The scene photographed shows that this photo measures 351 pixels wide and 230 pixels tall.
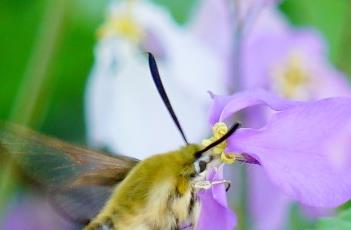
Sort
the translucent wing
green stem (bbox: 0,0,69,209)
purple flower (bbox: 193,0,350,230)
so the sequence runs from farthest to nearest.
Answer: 1. purple flower (bbox: 193,0,350,230)
2. green stem (bbox: 0,0,69,209)
3. the translucent wing

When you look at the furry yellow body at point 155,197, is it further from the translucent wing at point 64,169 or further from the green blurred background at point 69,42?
the green blurred background at point 69,42

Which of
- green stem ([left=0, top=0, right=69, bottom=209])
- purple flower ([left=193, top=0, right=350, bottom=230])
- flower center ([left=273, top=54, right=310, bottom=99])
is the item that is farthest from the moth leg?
flower center ([left=273, top=54, right=310, bottom=99])

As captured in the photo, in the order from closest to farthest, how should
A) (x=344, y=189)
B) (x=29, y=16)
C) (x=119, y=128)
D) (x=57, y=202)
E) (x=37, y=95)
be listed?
1. (x=344, y=189)
2. (x=57, y=202)
3. (x=37, y=95)
4. (x=119, y=128)
5. (x=29, y=16)

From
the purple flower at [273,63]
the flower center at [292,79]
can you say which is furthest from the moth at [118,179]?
the flower center at [292,79]

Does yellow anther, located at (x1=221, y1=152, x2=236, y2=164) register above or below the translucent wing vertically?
below

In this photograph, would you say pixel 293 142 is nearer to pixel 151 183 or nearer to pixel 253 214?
pixel 151 183

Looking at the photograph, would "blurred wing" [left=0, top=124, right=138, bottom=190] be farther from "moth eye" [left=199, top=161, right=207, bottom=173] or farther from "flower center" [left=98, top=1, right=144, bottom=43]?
"flower center" [left=98, top=1, right=144, bottom=43]

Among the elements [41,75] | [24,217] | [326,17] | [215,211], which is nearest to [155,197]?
[215,211]

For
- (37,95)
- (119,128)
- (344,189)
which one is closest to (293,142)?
(344,189)
